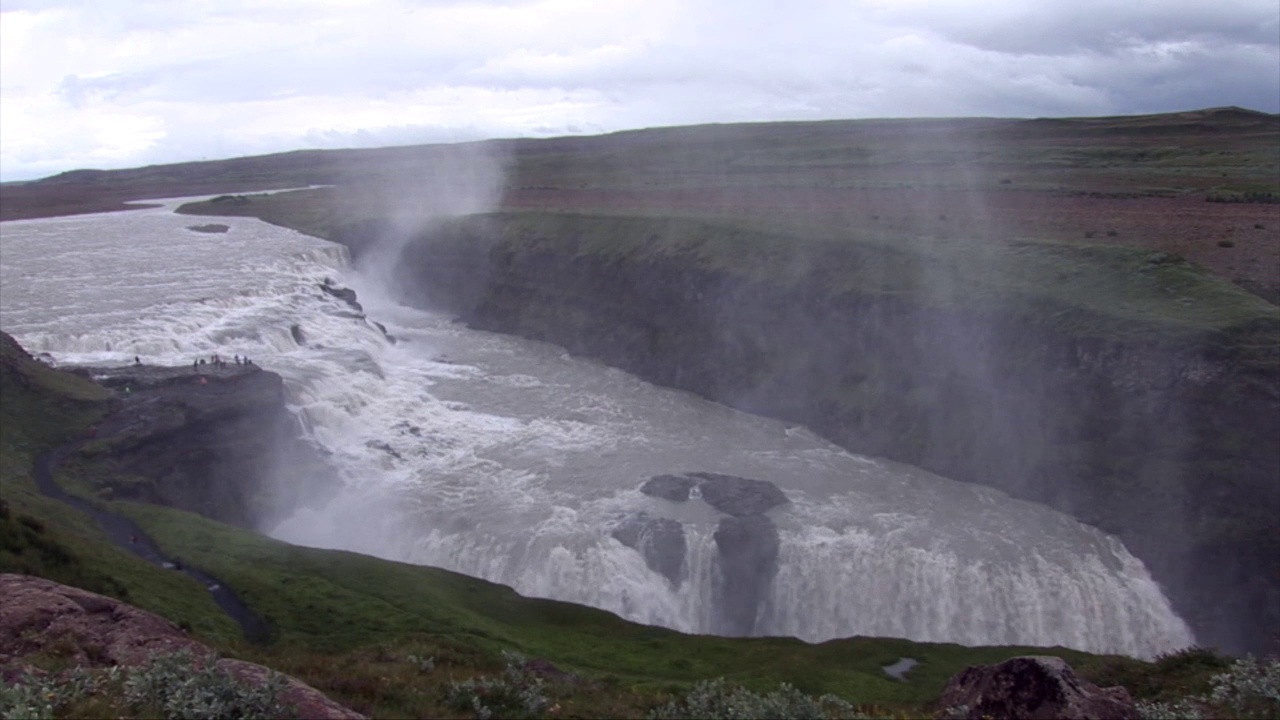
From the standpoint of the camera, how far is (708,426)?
38719mm

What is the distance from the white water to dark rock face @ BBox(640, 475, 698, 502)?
18.2 inches

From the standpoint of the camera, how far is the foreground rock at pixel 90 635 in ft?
32.3

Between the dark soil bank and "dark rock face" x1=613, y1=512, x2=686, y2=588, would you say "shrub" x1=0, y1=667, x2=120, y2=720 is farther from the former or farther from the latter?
the dark soil bank

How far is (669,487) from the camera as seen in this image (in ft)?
103

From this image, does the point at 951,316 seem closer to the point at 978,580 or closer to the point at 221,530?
the point at 978,580

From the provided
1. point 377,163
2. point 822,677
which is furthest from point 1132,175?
point 377,163

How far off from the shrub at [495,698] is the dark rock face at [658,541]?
47.5 ft

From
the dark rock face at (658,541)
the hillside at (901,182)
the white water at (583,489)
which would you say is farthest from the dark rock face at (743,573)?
the hillside at (901,182)

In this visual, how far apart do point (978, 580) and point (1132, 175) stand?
158 feet

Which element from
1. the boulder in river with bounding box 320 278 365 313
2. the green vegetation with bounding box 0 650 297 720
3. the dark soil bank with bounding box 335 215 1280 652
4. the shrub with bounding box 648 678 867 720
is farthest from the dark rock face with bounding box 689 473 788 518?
the boulder in river with bounding box 320 278 365 313

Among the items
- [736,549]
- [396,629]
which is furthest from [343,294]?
[396,629]

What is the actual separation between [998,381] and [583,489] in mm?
15861

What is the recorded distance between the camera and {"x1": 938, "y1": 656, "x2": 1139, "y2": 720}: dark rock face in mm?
10047

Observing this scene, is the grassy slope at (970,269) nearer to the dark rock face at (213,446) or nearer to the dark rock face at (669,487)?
the dark rock face at (669,487)
